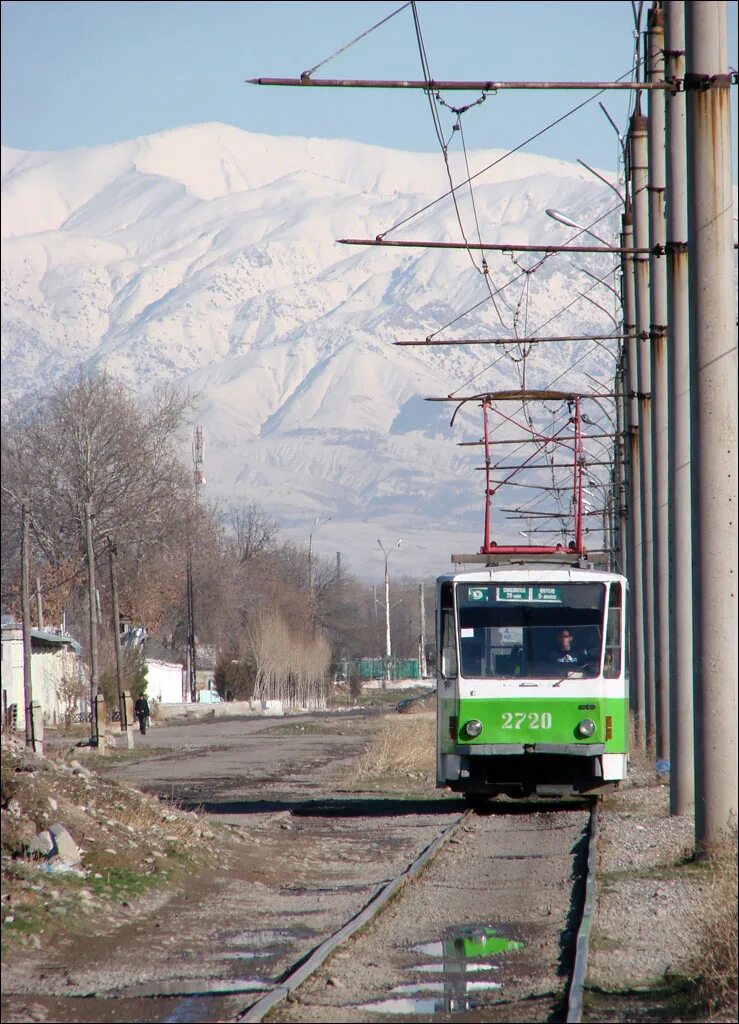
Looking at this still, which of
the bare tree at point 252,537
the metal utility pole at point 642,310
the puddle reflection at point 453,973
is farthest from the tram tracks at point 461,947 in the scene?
the bare tree at point 252,537

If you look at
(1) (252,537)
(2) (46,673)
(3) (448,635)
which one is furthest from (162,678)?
(3) (448,635)

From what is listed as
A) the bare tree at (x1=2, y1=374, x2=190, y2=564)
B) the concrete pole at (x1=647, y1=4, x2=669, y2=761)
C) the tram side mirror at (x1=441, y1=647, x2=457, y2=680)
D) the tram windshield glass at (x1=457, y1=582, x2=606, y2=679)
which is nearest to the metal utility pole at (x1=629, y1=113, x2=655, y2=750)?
the concrete pole at (x1=647, y1=4, x2=669, y2=761)

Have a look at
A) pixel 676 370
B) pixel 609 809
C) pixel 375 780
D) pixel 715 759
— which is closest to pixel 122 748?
pixel 375 780

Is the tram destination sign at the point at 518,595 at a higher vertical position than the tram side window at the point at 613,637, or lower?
higher

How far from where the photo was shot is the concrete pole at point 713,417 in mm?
13016

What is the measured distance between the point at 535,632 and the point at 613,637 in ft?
3.06

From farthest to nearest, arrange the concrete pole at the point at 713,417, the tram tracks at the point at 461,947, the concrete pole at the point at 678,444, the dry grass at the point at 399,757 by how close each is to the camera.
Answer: the dry grass at the point at 399,757 < the concrete pole at the point at 678,444 < the concrete pole at the point at 713,417 < the tram tracks at the point at 461,947

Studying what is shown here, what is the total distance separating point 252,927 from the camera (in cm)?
1133

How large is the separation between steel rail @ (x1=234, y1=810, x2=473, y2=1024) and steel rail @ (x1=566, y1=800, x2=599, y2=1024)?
1481 millimetres

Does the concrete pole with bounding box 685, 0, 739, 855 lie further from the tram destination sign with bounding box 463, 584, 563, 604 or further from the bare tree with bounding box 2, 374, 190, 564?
the bare tree with bounding box 2, 374, 190, 564

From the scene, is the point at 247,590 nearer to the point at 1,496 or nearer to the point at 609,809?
the point at 1,496

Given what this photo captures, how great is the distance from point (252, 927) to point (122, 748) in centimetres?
3146

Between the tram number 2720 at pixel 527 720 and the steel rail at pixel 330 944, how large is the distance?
290 centimetres

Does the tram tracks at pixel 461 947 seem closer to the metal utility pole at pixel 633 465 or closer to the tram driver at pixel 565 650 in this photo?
the tram driver at pixel 565 650
